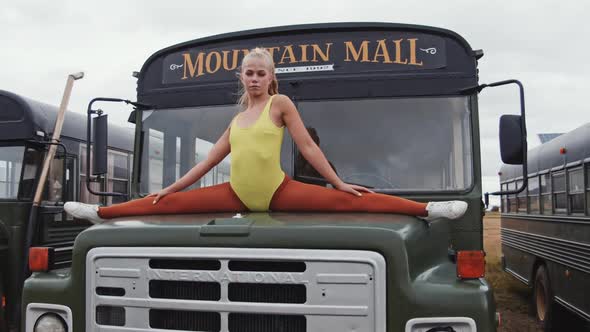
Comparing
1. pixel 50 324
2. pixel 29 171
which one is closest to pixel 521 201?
pixel 29 171

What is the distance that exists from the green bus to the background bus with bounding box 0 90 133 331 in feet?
8.84

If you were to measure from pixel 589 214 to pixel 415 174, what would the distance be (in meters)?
3.60

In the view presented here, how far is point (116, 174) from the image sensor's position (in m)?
8.05

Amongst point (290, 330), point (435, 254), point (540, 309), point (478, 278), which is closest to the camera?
point (290, 330)

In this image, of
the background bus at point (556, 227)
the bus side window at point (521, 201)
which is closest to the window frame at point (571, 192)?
the background bus at point (556, 227)

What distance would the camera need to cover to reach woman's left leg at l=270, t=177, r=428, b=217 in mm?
3113

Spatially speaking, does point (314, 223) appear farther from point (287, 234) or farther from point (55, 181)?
point (55, 181)

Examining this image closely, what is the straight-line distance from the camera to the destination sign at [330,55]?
420 centimetres

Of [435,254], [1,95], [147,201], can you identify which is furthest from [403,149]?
[1,95]

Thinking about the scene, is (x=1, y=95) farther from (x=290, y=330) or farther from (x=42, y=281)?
(x=290, y=330)

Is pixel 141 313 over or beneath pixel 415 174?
beneath

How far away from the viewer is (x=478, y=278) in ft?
9.45

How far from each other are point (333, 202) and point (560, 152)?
18.6 feet

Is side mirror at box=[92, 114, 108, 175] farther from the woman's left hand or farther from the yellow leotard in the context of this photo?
the woman's left hand
